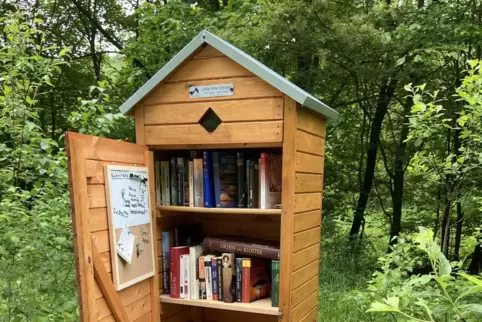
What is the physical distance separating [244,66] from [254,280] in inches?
44.9

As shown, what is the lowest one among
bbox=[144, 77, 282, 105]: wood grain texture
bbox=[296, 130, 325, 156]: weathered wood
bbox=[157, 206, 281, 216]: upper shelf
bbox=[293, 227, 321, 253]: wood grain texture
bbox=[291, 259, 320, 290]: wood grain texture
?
bbox=[291, 259, 320, 290]: wood grain texture

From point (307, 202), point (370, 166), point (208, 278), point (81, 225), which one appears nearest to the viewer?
point (81, 225)

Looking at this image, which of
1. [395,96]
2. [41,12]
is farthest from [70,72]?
[395,96]

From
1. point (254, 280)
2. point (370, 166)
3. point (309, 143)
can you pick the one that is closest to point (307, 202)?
point (309, 143)

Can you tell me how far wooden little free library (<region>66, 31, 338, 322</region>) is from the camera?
1698 mm

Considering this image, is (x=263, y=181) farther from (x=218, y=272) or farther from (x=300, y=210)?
(x=218, y=272)

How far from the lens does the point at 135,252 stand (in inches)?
75.6

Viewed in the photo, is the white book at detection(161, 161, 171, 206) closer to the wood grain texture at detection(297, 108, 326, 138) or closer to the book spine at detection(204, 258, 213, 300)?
the book spine at detection(204, 258, 213, 300)

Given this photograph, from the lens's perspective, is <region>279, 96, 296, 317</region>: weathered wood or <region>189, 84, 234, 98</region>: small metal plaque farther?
<region>189, 84, 234, 98</region>: small metal plaque

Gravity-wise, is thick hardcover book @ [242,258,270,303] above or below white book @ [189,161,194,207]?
below

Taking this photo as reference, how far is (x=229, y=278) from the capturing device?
217 cm

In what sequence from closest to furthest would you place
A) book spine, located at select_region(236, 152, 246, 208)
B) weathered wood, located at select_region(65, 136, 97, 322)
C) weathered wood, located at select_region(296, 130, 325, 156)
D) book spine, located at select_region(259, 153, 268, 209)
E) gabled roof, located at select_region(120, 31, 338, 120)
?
weathered wood, located at select_region(65, 136, 97, 322), gabled roof, located at select_region(120, 31, 338, 120), weathered wood, located at select_region(296, 130, 325, 156), book spine, located at select_region(259, 153, 268, 209), book spine, located at select_region(236, 152, 246, 208)

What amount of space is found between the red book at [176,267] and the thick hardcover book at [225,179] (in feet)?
1.14

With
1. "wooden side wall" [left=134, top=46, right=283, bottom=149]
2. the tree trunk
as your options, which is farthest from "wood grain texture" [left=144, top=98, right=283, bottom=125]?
the tree trunk
